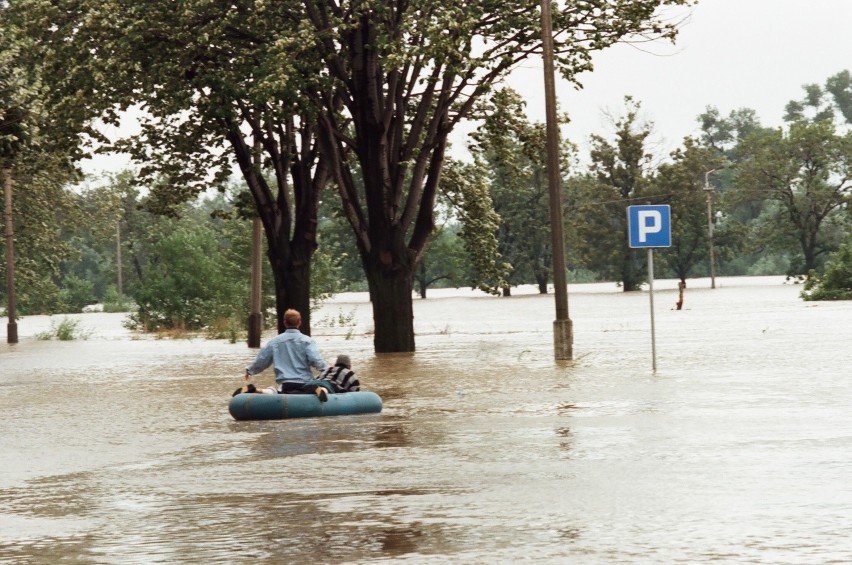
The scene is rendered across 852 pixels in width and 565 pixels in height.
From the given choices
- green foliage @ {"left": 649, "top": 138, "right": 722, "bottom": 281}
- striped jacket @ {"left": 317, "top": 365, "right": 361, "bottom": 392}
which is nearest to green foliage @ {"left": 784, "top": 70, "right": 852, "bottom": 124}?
green foliage @ {"left": 649, "top": 138, "right": 722, "bottom": 281}

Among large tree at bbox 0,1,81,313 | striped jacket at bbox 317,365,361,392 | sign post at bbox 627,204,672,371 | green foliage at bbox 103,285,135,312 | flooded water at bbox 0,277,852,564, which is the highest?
large tree at bbox 0,1,81,313

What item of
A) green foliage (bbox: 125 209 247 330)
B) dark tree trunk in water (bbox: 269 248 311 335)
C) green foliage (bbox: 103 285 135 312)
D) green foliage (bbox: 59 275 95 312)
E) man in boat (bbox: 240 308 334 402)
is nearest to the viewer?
man in boat (bbox: 240 308 334 402)

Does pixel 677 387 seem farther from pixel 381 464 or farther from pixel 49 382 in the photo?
pixel 49 382

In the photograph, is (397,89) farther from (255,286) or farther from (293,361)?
(293,361)

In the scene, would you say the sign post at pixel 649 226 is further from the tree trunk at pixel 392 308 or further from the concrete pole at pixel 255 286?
the concrete pole at pixel 255 286

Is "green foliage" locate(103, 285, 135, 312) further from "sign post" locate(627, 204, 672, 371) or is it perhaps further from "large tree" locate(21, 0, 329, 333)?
"sign post" locate(627, 204, 672, 371)

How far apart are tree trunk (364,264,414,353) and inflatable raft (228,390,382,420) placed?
17430 millimetres

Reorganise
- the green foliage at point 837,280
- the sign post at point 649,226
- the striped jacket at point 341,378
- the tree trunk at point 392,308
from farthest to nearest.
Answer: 1. the green foliage at point 837,280
2. the tree trunk at point 392,308
3. the sign post at point 649,226
4. the striped jacket at point 341,378

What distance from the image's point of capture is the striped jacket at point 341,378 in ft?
65.1

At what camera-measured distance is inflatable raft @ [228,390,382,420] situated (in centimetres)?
1909

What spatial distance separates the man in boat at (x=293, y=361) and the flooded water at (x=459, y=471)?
71cm

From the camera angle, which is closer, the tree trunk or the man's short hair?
the man's short hair

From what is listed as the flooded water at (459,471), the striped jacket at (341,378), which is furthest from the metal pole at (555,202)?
the striped jacket at (341,378)

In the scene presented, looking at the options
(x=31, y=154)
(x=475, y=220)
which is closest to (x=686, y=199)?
(x=475, y=220)
